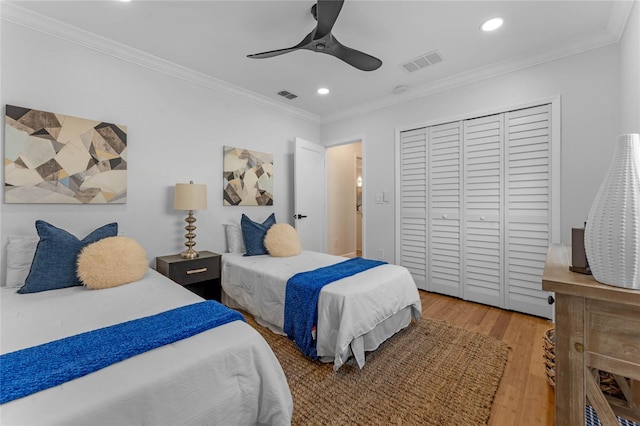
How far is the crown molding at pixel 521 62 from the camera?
217 cm

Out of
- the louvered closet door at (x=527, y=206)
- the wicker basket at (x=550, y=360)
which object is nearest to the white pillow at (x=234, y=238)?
the wicker basket at (x=550, y=360)

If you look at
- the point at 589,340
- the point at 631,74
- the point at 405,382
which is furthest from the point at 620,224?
the point at 631,74

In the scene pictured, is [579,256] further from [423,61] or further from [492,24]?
[423,61]

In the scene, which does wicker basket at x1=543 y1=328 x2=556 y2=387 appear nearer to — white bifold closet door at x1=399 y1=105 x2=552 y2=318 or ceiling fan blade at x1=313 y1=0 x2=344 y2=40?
white bifold closet door at x1=399 y1=105 x2=552 y2=318

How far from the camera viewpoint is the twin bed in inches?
34.3

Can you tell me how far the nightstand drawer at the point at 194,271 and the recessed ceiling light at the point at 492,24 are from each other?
3.35 metres

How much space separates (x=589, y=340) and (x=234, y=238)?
313 cm

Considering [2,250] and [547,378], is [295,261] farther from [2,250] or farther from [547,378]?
Answer: [2,250]

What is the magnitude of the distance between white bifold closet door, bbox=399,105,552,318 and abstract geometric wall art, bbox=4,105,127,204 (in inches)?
130

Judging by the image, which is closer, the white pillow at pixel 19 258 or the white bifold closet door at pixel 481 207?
the white pillow at pixel 19 258

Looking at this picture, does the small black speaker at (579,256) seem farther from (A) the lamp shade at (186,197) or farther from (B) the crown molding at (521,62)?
(A) the lamp shade at (186,197)

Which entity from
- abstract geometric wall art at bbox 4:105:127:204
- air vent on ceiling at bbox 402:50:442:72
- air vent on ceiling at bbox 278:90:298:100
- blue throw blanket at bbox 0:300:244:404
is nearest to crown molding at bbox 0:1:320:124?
air vent on ceiling at bbox 278:90:298:100

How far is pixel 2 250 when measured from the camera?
206cm

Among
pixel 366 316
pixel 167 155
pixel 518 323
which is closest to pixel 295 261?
pixel 366 316
